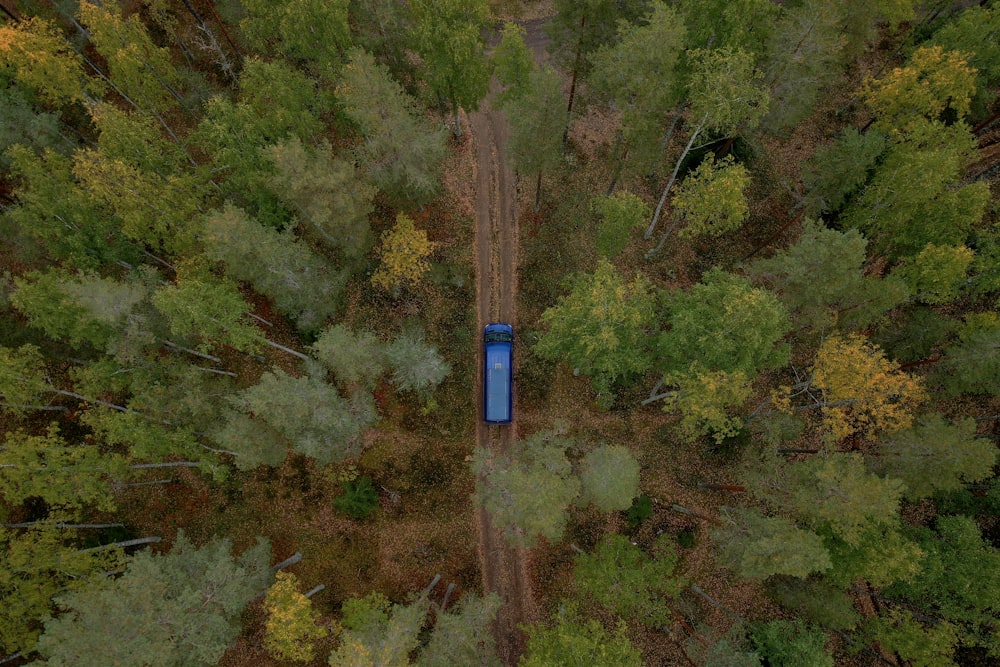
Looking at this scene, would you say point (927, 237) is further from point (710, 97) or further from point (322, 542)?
point (322, 542)

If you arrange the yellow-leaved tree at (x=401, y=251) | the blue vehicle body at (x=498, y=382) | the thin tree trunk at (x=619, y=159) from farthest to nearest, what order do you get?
the thin tree trunk at (x=619, y=159)
the blue vehicle body at (x=498, y=382)
the yellow-leaved tree at (x=401, y=251)

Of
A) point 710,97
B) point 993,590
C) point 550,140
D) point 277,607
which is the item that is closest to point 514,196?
point 550,140

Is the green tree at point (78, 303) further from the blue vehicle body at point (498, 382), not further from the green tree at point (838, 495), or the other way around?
the green tree at point (838, 495)

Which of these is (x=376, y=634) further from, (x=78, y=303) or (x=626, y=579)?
(x=78, y=303)

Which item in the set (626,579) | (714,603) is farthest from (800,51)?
(714,603)

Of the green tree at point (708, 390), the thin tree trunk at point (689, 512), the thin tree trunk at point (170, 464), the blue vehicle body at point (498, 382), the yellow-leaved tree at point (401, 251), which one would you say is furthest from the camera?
the thin tree trunk at point (689, 512)

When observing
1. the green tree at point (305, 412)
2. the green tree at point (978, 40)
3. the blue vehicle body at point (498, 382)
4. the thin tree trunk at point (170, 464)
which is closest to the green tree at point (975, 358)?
the green tree at point (978, 40)
